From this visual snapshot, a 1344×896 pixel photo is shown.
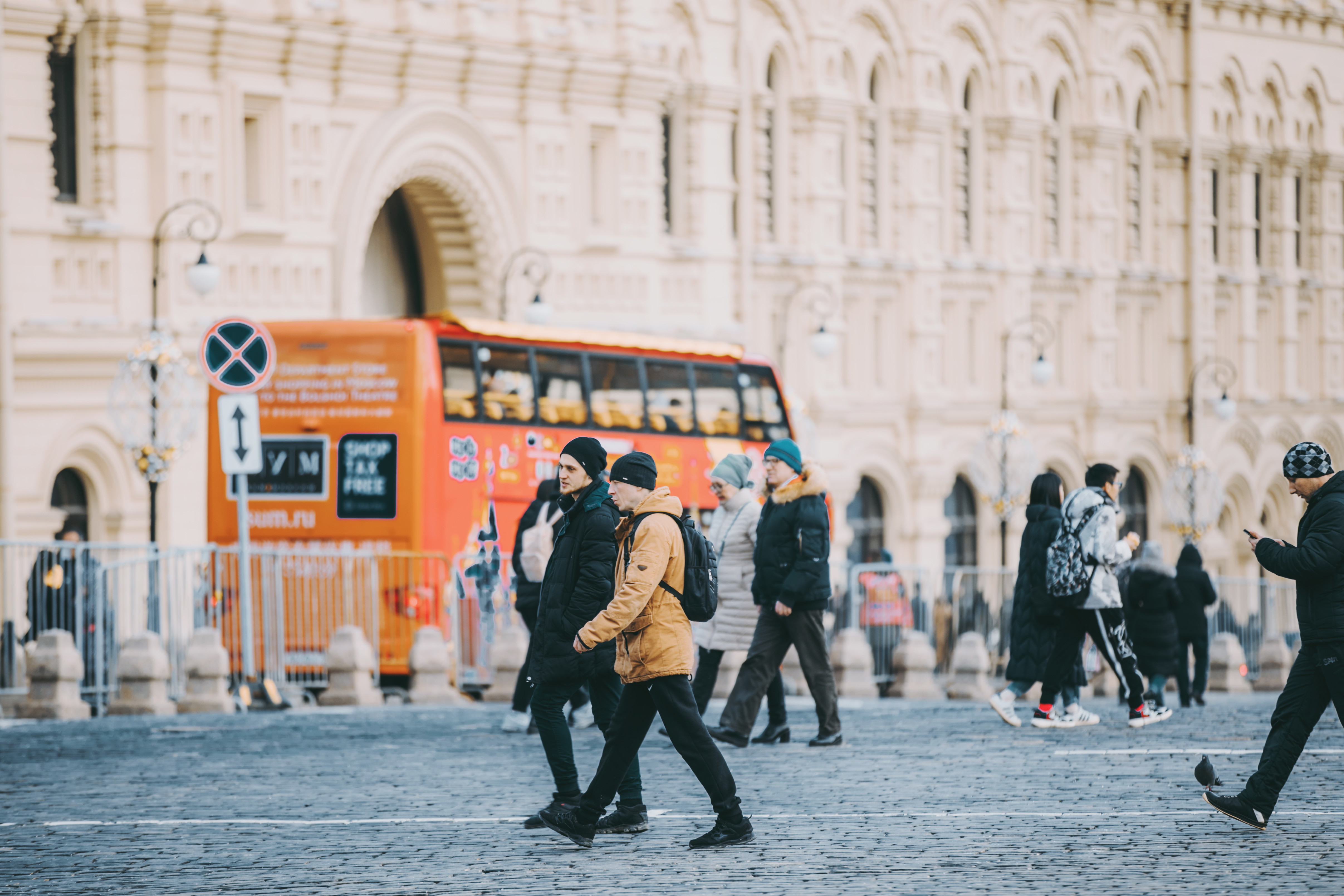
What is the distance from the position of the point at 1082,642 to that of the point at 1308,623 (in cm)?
521

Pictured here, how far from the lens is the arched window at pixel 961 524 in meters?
43.9

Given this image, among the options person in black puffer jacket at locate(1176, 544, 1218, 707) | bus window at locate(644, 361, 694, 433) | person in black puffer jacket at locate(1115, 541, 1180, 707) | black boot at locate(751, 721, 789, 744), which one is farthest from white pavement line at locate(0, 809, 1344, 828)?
bus window at locate(644, 361, 694, 433)

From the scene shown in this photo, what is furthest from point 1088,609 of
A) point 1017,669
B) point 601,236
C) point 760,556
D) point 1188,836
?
point 601,236

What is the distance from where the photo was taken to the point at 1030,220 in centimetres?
4675

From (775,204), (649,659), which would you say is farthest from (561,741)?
(775,204)

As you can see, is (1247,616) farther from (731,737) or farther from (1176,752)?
(731,737)

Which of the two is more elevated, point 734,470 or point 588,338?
point 588,338

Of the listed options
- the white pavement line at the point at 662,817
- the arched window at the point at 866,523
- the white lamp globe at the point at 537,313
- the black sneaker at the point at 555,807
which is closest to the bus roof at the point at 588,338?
the white lamp globe at the point at 537,313

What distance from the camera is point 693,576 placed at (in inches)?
423

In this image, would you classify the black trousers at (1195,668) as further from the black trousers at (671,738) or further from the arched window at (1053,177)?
the arched window at (1053,177)

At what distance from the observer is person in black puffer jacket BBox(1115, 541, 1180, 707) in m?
21.0

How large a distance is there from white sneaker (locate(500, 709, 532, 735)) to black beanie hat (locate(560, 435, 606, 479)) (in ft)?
19.3

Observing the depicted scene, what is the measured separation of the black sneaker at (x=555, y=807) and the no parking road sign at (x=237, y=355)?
302 inches

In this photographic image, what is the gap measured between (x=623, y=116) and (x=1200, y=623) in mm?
16799
